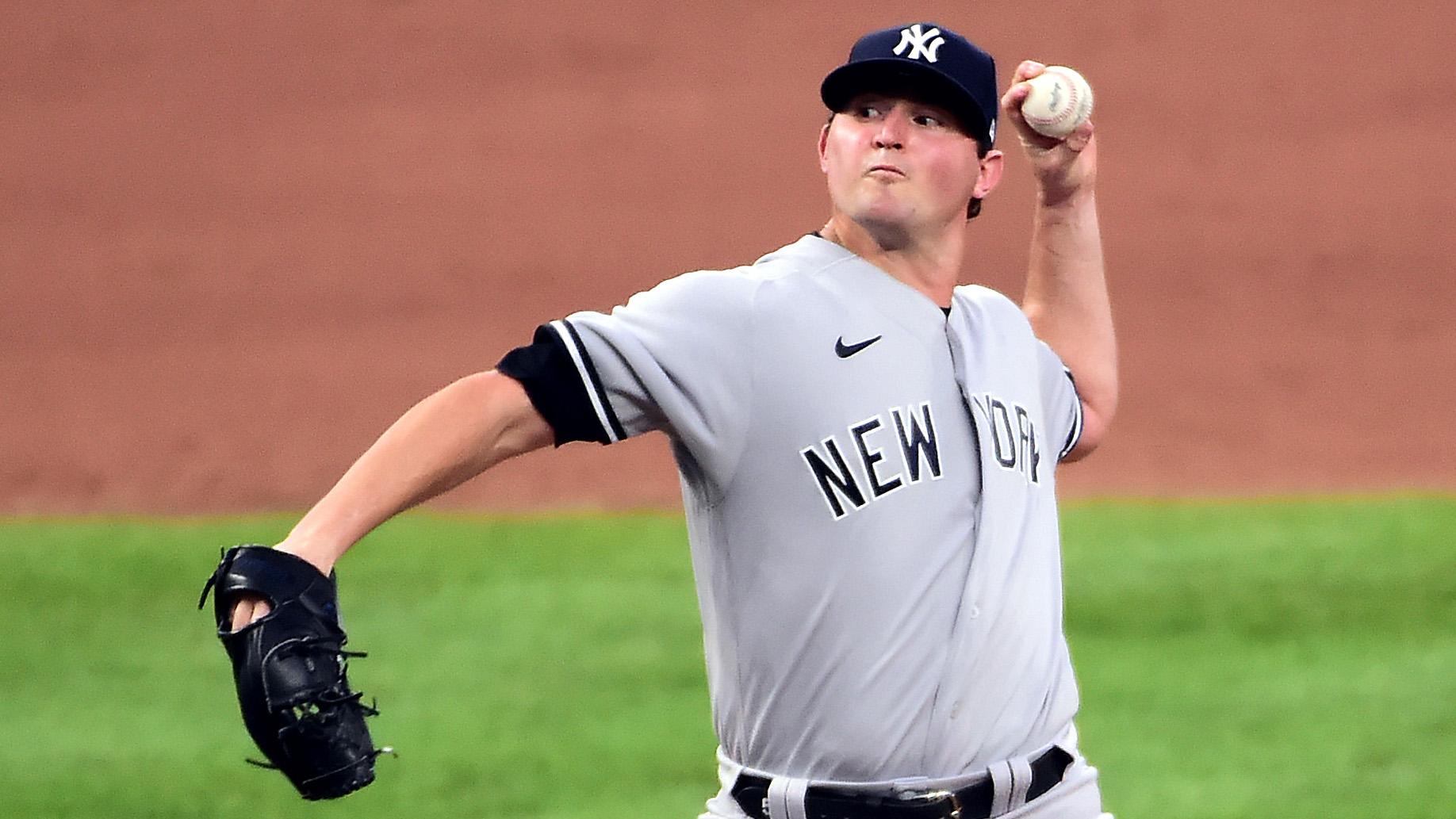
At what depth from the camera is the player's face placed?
301 cm

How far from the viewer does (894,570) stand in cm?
288

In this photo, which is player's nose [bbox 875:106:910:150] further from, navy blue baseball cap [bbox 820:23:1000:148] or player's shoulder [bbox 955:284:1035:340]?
player's shoulder [bbox 955:284:1035:340]

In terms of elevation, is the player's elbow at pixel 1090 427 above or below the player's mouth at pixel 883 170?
below

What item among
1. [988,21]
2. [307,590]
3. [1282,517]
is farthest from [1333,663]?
[988,21]

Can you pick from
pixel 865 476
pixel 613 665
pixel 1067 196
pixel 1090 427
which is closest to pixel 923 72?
pixel 865 476

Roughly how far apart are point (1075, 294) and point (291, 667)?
1826 mm

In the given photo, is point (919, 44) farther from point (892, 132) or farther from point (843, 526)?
point (843, 526)

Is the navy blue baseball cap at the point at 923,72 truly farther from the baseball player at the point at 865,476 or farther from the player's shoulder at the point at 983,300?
the player's shoulder at the point at 983,300

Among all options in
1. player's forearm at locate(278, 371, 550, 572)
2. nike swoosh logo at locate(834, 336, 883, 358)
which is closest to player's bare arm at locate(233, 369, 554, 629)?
player's forearm at locate(278, 371, 550, 572)

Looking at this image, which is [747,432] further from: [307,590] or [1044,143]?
[1044,143]

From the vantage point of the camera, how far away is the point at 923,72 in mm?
3023

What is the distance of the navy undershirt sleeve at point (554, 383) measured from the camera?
2604 mm

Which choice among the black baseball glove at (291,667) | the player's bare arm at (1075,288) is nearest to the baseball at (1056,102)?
the player's bare arm at (1075,288)

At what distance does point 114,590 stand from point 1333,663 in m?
5.01
